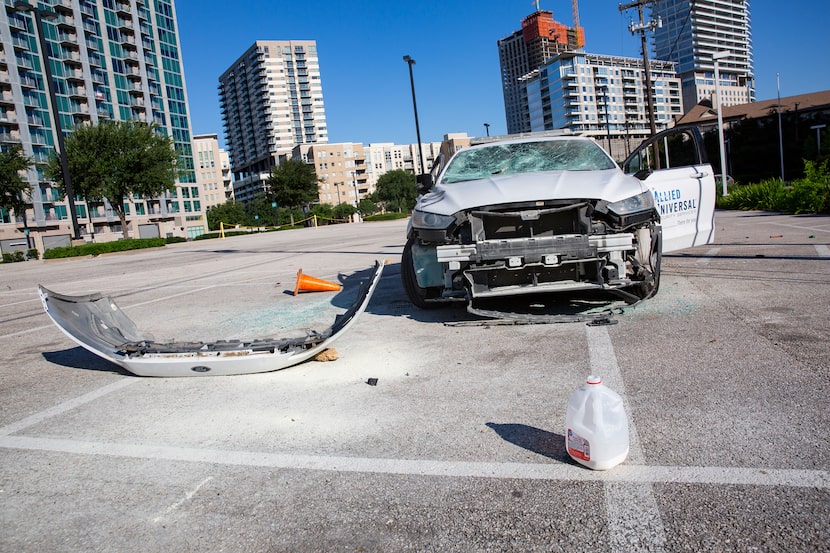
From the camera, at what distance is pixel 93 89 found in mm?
85875

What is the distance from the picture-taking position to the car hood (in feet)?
15.9

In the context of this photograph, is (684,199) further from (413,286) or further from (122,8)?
(122,8)

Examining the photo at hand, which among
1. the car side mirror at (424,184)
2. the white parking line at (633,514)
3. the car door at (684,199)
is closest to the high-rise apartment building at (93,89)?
the car side mirror at (424,184)

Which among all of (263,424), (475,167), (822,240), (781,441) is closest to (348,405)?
(263,424)

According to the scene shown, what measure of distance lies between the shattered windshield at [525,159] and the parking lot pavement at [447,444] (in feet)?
5.43

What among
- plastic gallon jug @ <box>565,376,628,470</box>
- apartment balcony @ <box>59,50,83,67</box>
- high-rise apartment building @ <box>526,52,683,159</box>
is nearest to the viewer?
plastic gallon jug @ <box>565,376,628,470</box>

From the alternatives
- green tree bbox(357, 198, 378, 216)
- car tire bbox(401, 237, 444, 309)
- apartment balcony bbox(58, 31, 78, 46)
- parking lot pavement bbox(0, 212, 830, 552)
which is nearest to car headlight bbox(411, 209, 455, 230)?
car tire bbox(401, 237, 444, 309)

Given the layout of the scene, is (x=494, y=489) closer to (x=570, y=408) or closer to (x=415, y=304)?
(x=570, y=408)

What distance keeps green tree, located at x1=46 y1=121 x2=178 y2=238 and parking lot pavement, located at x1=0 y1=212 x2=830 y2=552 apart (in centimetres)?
3849

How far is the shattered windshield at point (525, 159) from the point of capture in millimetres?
6148

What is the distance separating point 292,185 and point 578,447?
80.9 meters

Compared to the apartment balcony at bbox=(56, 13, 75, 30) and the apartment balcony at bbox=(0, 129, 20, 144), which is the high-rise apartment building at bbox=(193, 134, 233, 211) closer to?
the apartment balcony at bbox=(56, 13, 75, 30)

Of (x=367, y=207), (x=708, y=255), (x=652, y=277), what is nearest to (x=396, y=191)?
(x=367, y=207)

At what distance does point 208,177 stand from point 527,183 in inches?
7197
